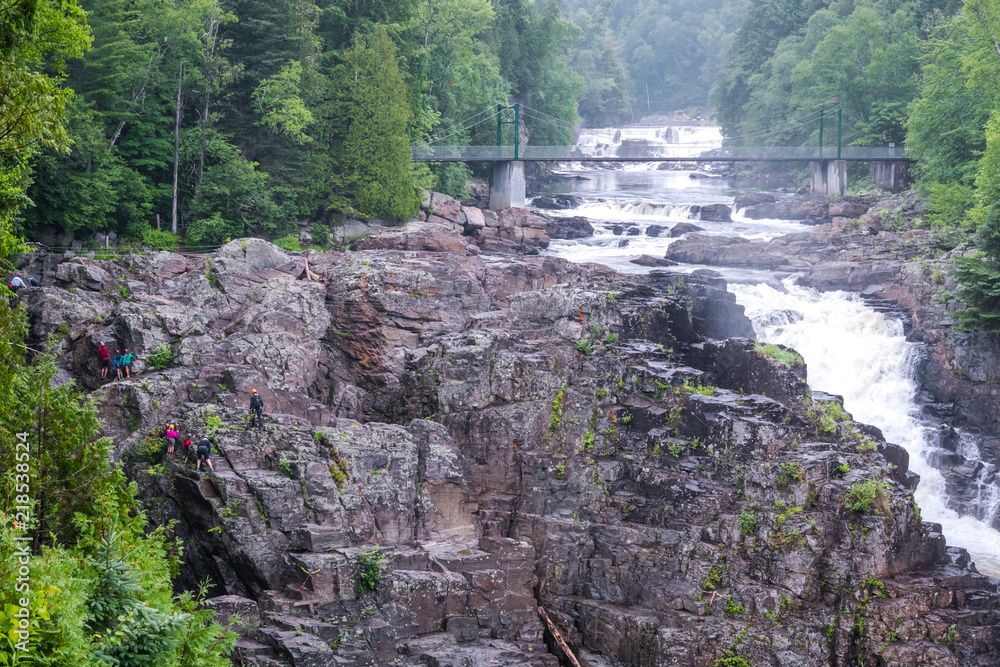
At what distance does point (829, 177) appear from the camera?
61.8 meters

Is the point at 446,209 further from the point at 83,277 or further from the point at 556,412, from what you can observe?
the point at 556,412

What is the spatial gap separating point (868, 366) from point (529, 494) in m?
16.7

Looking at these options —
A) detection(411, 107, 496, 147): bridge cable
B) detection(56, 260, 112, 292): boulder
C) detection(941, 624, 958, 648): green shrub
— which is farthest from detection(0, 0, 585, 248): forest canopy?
detection(941, 624, 958, 648): green shrub

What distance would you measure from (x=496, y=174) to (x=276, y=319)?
106 ft

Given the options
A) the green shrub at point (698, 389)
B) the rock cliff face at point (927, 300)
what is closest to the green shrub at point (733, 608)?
the green shrub at point (698, 389)

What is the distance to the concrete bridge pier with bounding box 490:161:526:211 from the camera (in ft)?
194

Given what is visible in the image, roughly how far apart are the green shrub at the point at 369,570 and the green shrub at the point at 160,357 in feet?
34.1

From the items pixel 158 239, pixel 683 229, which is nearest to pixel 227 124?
pixel 158 239

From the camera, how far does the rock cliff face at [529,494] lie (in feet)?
68.1

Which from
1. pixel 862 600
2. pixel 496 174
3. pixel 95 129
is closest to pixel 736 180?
pixel 496 174

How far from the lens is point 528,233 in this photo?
2005 inches

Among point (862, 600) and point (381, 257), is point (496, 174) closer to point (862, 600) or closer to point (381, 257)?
point (381, 257)

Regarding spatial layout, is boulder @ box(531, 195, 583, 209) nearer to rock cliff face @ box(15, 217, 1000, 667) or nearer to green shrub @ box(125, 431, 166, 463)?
rock cliff face @ box(15, 217, 1000, 667)

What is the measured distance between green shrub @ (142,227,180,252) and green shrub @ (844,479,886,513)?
29117 mm
